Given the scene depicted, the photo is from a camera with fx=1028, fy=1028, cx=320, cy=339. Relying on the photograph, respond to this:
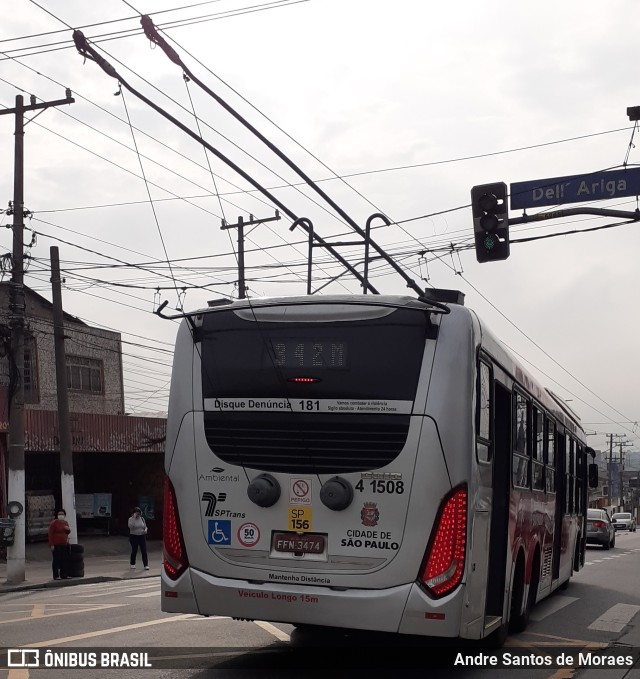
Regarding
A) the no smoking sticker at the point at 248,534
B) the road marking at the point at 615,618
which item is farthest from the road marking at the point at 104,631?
the road marking at the point at 615,618

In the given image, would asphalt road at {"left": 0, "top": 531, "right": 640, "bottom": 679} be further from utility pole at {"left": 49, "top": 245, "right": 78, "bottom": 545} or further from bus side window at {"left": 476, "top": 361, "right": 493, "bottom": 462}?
utility pole at {"left": 49, "top": 245, "right": 78, "bottom": 545}

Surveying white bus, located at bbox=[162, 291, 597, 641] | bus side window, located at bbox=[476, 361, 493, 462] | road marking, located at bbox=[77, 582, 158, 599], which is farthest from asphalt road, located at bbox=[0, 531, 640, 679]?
road marking, located at bbox=[77, 582, 158, 599]

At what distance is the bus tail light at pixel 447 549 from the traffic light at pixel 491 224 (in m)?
7.93

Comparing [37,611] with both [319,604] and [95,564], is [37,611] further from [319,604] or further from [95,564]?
[95,564]

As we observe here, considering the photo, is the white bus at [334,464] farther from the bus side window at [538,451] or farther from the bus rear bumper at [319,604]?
the bus side window at [538,451]

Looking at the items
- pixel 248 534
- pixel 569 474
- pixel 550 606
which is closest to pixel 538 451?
pixel 550 606

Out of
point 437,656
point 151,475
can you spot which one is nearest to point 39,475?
point 151,475

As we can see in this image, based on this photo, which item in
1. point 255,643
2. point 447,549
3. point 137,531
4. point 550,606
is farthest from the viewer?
point 137,531

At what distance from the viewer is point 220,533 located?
26.8 ft

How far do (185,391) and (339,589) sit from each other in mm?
2129

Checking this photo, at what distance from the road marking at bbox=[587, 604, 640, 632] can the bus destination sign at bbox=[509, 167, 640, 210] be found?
19.3 ft

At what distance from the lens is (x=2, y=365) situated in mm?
40000

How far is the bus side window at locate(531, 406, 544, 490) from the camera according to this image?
11664 millimetres

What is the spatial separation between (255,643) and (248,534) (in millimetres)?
2210
